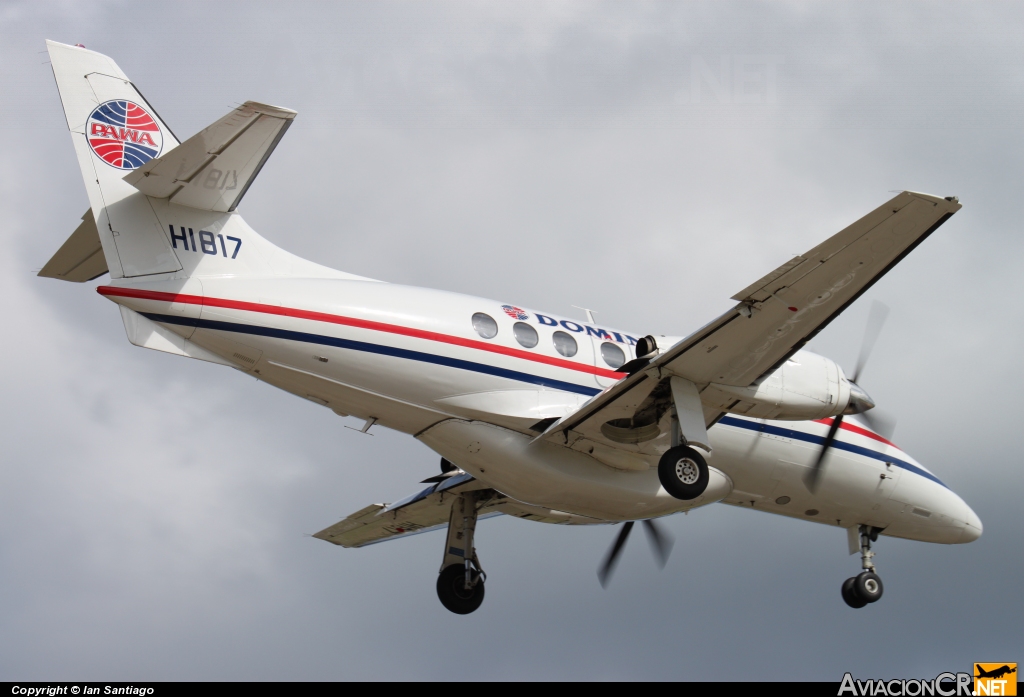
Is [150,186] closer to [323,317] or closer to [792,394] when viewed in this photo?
[323,317]

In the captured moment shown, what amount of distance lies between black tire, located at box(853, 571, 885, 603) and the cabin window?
29.0ft

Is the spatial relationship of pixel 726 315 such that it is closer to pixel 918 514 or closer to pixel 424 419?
pixel 424 419

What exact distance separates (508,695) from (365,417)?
199 inches

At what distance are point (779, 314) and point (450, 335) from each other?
4.89 meters

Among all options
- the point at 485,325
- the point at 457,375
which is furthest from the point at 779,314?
the point at 457,375

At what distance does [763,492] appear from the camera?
63.0 feet

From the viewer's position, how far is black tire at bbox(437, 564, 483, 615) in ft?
63.5

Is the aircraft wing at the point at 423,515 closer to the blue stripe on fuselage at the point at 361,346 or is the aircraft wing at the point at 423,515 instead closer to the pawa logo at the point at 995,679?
the blue stripe on fuselage at the point at 361,346

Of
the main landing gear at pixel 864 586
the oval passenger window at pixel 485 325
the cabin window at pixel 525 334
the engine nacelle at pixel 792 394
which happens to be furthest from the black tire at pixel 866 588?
the oval passenger window at pixel 485 325

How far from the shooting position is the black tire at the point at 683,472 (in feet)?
49.9

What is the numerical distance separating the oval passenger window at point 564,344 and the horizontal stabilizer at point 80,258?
23.4 ft

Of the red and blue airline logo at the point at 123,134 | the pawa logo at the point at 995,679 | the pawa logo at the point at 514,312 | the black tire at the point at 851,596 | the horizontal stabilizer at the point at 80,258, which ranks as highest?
the red and blue airline logo at the point at 123,134

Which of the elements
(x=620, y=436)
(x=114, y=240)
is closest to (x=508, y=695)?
(x=620, y=436)

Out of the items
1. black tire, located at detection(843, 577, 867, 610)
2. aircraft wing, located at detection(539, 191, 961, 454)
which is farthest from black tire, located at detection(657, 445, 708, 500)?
black tire, located at detection(843, 577, 867, 610)
